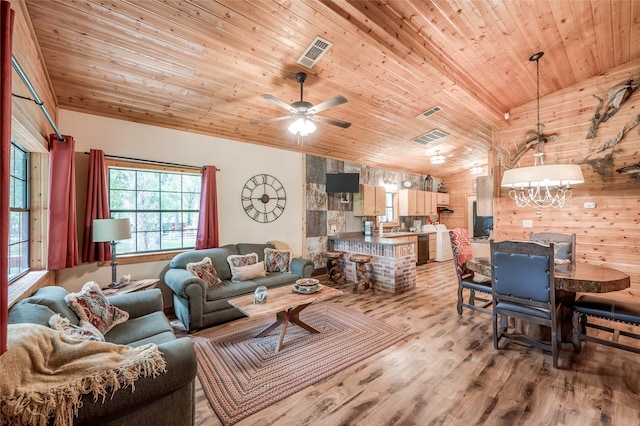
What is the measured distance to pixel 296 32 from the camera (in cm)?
271

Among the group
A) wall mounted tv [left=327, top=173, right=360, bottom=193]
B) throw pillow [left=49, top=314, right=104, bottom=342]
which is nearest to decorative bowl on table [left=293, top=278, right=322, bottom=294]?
throw pillow [left=49, top=314, right=104, bottom=342]

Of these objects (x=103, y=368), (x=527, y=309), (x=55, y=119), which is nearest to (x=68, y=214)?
(x=55, y=119)

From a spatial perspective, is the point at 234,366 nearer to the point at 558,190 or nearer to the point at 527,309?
the point at 527,309

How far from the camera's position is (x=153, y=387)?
1.41 meters

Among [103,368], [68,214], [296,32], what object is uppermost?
[296,32]

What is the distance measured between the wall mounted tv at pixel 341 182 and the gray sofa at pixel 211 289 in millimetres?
2062

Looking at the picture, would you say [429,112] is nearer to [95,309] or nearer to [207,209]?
[207,209]

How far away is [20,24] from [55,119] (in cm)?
146

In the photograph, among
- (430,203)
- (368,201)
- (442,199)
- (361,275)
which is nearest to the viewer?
(361,275)

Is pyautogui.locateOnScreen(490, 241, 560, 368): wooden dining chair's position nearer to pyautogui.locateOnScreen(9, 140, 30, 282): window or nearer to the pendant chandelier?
the pendant chandelier

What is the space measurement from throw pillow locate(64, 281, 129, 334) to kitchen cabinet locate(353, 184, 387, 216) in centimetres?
488

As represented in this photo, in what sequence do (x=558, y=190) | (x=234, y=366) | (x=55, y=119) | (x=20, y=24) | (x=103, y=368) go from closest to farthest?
(x=103, y=368) < (x=20, y=24) < (x=234, y=366) < (x=55, y=119) < (x=558, y=190)

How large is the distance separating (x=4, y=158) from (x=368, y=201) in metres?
5.79

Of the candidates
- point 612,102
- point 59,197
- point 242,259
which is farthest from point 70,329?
point 612,102
